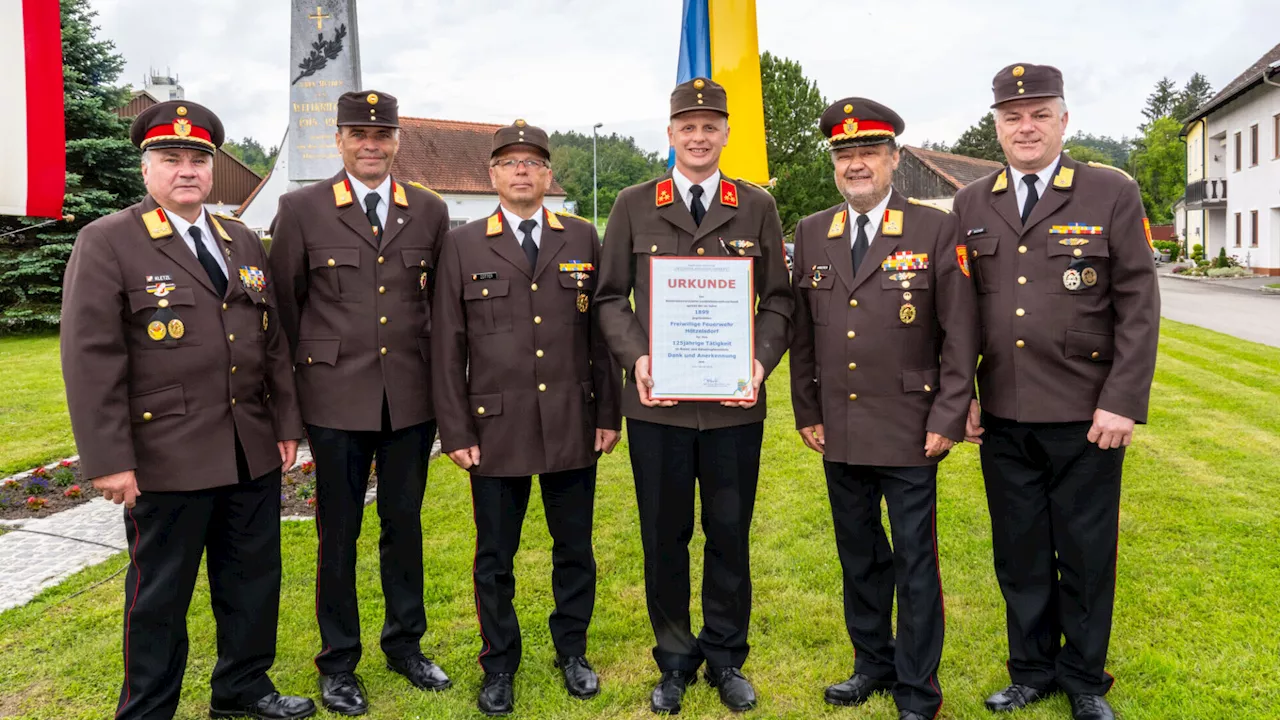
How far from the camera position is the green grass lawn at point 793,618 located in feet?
11.7

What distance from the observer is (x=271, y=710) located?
11.4 feet

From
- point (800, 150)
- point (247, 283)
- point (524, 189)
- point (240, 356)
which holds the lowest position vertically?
point (240, 356)

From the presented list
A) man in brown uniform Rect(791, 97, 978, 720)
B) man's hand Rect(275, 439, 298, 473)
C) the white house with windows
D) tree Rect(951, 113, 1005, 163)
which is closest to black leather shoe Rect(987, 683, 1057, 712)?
man in brown uniform Rect(791, 97, 978, 720)

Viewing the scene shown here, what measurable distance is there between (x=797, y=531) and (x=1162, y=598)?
2.13 metres

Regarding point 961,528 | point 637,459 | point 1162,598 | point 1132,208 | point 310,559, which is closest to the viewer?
point 1132,208

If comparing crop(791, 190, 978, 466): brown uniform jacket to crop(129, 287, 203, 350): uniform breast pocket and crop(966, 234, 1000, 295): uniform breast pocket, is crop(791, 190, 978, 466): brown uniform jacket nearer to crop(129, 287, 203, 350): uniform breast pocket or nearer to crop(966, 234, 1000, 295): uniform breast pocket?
crop(966, 234, 1000, 295): uniform breast pocket

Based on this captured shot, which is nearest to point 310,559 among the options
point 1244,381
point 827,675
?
point 827,675

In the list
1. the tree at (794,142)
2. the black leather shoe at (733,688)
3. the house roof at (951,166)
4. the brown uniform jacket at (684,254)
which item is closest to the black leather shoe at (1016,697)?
the black leather shoe at (733,688)

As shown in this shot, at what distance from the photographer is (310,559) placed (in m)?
5.35

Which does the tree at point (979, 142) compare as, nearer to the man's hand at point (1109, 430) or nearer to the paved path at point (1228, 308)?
the paved path at point (1228, 308)

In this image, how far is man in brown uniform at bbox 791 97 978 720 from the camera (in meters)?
3.26

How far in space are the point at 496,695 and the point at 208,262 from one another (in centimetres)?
211

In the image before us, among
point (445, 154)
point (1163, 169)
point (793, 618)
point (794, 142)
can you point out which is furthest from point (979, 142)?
point (793, 618)

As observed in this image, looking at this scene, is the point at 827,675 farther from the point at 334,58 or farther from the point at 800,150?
the point at 800,150
